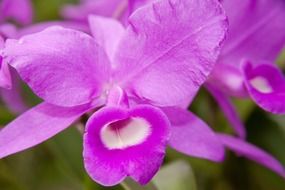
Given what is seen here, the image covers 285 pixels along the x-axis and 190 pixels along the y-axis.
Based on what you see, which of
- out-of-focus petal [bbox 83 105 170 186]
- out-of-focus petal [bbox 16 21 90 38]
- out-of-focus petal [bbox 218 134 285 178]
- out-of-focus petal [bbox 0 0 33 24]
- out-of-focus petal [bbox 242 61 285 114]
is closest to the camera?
out-of-focus petal [bbox 83 105 170 186]

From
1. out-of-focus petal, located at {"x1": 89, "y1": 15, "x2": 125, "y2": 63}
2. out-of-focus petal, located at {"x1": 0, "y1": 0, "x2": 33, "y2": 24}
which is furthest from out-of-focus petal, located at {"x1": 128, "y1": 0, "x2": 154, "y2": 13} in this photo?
out-of-focus petal, located at {"x1": 0, "y1": 0, "x2": 33, "y2": 24}

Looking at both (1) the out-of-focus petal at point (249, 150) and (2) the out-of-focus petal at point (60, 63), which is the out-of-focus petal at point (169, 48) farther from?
(1) the out-of-focus petal at point (249, 150)

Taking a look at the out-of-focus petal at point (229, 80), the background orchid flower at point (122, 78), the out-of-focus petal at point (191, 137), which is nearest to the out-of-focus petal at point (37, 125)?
the background orchid flower at point (122, 78)

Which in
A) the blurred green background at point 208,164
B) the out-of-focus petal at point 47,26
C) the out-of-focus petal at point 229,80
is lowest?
the blurred green background at point 208,164

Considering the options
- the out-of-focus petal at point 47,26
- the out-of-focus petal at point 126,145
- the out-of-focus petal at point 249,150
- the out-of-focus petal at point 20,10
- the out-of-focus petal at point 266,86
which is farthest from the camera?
the out-of-focus petal at point 20,10

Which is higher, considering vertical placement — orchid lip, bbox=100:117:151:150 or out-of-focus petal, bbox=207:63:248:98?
orchid lip, bbox=100:117:151:150

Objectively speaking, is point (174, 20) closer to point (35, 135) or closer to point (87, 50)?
point (87, 50)

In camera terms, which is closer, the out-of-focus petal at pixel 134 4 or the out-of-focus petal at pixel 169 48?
the out-of-focus petal at pixel 169 48

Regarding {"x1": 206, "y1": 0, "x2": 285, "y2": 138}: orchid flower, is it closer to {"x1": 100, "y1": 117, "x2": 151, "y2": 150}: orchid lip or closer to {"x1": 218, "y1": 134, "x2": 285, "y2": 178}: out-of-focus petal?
{"x1": 218, "y1": 134, "x2": 285, "y2": 178}: out-of-focus petal
